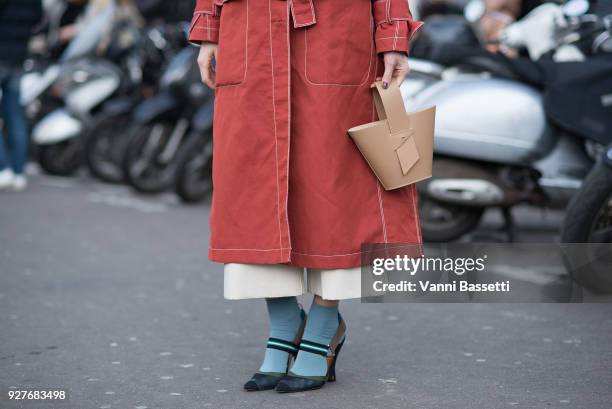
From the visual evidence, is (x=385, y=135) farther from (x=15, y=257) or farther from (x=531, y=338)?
(x=15, y=257)

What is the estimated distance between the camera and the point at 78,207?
933cm

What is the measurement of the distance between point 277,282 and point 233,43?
2.37 ft

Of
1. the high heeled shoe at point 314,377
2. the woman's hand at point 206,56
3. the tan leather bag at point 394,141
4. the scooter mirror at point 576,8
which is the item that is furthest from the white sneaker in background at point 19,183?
the tan leather bag at point 394,141

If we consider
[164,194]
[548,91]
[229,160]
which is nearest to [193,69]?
[164,194]

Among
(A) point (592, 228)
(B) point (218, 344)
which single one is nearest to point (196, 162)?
(A) point (592, 228)

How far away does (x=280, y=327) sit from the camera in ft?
13.0

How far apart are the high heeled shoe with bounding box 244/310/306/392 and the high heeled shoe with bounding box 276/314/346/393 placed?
0.11 feet

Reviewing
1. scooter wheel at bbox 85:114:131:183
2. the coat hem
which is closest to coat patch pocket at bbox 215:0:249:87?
the coat hem

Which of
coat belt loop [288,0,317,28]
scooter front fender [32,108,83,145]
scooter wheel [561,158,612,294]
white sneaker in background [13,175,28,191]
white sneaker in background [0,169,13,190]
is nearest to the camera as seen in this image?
coat belt loop [288,0,317,28]

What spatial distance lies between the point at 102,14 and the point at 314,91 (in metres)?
8.94

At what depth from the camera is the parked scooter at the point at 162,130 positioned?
31.5 feet

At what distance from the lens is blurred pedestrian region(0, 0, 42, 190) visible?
10.4 m

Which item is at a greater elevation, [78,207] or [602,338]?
[78,207]

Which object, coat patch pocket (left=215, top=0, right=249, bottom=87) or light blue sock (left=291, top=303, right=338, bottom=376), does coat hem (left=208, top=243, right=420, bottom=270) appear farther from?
coat patch pocket (left=215, top=0, right=249, bottom=87)
